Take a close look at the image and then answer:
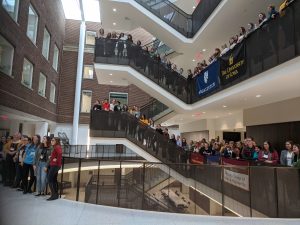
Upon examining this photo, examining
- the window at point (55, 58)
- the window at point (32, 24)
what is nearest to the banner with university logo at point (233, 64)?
the window at point (32, 24)

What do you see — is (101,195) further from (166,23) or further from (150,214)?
(166,23)

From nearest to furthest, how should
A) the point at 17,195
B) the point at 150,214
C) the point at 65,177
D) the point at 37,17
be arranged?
the point at 150,214
the point at 17,195
the point at 65,177
the point at 37,17

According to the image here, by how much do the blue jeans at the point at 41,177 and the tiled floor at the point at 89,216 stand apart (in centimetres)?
79

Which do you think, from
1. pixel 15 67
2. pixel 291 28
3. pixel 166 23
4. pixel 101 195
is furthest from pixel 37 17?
pixel 291 28

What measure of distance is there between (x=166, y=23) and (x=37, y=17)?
9.36m

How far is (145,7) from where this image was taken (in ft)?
48.9

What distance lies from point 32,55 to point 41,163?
38.8 ft

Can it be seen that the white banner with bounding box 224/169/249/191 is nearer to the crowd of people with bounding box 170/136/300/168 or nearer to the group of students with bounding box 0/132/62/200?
the crowd of people with bounding box 170/136/300/168

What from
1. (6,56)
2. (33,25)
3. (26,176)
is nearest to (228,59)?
(26,176)

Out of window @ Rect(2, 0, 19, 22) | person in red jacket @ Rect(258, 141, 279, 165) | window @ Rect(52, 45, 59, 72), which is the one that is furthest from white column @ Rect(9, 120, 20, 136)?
person in red jacket @ Rect(258, 141, 279, 165)

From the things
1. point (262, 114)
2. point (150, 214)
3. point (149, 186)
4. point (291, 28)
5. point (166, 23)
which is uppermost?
point (166, 23)

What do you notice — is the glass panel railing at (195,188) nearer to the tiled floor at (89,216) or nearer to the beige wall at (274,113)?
the tiled floor at (89,216)

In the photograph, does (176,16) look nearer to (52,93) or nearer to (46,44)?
(46,44)

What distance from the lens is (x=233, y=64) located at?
995 centimetres
